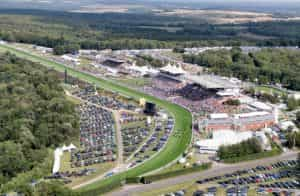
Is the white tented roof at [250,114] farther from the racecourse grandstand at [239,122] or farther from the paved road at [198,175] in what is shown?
the paved road at [198,175]

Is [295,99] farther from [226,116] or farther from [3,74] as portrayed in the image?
[3,74]

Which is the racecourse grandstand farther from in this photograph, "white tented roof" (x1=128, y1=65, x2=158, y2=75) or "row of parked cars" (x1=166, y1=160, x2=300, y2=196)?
"white tented roof" (x1=128, y1=65, x2=158, y2=75)

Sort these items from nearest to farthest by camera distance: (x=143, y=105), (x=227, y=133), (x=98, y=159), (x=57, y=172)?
(x=57, y=172)
(x=98, y=159)
(x=227, y=133)
(x=143, y=105)

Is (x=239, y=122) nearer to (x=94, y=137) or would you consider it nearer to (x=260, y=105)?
(x=260, y=105)

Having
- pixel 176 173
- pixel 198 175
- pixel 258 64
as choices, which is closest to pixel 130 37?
pixel 258 64

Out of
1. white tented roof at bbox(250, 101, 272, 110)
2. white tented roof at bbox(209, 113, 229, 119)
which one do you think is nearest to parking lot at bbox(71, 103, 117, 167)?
white tented roof at bbox(209, 113, 229, 119)

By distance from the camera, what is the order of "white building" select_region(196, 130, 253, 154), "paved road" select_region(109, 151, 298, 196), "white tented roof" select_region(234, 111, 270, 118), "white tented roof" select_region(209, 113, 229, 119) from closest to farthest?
"paved road" select_region(109, 151, 298, 196) → "white building" select_region(196, 130, 253, 154) → "white tented roof" select_region(209, 113, 229, 119) → "white tented roof" select_region(234, 111, 270, 118)

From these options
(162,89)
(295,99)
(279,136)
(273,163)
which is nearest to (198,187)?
(273,163)
